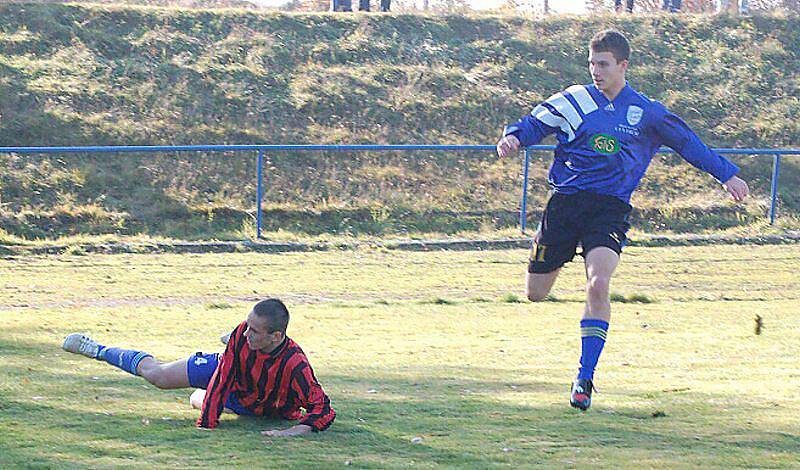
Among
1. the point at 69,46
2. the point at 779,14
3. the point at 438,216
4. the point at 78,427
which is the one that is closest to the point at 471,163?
the point at 438,216

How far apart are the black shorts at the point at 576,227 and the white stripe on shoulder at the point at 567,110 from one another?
42 cm

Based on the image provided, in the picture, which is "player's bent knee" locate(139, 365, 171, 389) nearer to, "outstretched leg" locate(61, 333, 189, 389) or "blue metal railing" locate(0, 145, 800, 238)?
"outstretched leg" locate(61, 333, 189, 389)

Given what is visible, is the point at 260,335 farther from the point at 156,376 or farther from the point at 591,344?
the point at 591,344

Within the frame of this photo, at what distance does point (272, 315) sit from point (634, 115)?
263cm

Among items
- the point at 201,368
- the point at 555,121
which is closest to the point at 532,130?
the point at 555,121

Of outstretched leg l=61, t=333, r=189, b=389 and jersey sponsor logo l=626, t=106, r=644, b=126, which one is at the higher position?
jersey sponsor logo l=626, t=106, r=644, b=126

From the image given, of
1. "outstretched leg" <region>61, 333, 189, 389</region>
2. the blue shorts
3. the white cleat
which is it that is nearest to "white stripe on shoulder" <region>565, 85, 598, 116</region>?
the blue shorts

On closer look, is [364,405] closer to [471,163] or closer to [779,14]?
[471,163]

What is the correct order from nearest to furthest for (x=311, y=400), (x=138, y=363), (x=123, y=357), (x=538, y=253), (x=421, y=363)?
(x=311, y=400)
(x=138, y=363)
(x=123, y=357)
(x=538, y=253)
(x=421, y=363)

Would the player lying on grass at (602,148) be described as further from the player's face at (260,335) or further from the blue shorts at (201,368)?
the blue shorts at (201,368)

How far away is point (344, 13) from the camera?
28.1 metres

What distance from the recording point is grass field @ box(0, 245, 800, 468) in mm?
5766

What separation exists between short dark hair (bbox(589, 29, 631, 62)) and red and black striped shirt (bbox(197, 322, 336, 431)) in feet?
8.57

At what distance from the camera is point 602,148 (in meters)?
7.27
